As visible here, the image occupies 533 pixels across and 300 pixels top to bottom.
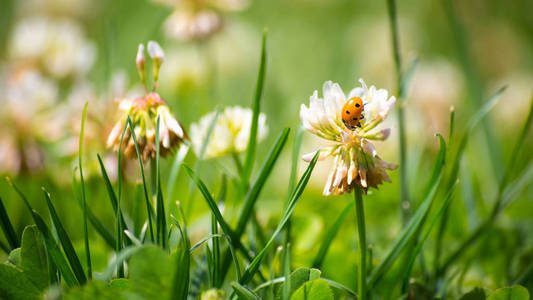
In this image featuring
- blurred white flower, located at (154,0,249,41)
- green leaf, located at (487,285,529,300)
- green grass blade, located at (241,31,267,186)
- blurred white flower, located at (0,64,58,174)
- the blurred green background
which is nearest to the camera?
green leaf, located at (487,285,529,300)

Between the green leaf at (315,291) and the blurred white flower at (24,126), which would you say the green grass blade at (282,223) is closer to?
the green leaf at (315,291)

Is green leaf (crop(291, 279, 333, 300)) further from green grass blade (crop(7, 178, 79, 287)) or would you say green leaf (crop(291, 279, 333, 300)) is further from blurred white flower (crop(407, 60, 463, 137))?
blurred white flower (crop(407, 60, 463, 137))

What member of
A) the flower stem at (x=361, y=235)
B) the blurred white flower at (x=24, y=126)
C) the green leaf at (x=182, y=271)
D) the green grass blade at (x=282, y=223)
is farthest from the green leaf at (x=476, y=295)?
the blurred white flower at (x=24, y=126)

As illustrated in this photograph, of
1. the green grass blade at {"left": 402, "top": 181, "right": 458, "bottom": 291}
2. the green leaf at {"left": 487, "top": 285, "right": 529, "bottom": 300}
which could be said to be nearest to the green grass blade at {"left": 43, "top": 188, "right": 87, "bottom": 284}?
the green grass blade at {"left": 402, "top": 181, "right": 458, "bottom": 291}

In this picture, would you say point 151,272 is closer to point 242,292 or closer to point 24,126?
point 242,292

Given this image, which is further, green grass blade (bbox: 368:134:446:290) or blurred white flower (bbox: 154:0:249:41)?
blurred white flower (bbox: 154:0:249:41)

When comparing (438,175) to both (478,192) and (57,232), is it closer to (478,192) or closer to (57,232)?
(57,232)
